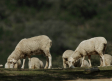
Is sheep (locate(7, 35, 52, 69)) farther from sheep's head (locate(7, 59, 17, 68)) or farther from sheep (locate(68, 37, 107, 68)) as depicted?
sheep (locate(68, 37, 107, 68))

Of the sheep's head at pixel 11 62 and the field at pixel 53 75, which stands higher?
the sheep's head at pixel 11 62

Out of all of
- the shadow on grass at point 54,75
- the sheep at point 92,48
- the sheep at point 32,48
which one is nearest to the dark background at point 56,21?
the sheep at point 92,48

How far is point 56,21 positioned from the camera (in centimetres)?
7806

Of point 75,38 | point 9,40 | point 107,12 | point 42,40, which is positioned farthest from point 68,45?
point 42,40

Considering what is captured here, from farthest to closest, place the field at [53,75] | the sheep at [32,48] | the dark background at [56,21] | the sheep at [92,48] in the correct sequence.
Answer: the dark background at [56,21] → the sheep at [32,48] → the sheep at [92,48] → the field at [53,75]

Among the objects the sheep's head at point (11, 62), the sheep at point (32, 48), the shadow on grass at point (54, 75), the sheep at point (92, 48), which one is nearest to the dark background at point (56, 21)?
the sheep at point (92, 48)

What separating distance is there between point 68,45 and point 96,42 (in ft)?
173

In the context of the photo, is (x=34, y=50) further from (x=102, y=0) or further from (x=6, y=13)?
(x=102, y=0)

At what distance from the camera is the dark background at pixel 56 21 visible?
74.6m

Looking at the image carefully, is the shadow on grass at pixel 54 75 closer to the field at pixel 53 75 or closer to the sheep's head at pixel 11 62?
the field at pixel 53 75

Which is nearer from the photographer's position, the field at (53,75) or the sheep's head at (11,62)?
the field at (53,75)

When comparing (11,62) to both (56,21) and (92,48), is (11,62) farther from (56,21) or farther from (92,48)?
(56,21)

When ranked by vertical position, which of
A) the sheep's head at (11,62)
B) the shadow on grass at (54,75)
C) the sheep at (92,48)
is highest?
the sheep at (92,48)

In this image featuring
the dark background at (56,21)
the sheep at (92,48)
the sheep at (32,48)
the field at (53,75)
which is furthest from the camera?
the dark background at (56,21)
